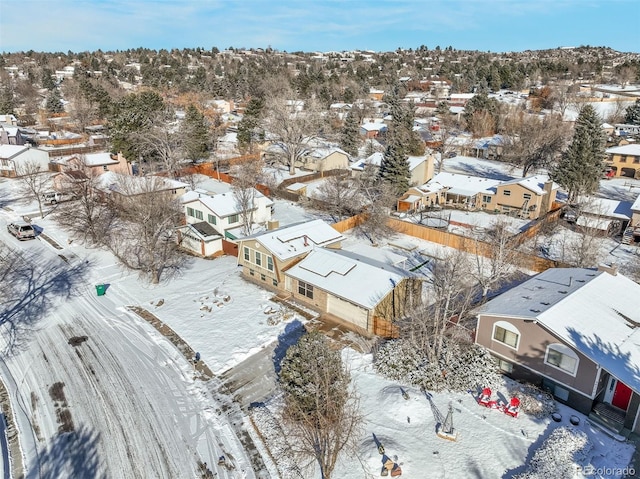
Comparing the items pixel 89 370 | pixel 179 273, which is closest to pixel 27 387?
pixel 89 370

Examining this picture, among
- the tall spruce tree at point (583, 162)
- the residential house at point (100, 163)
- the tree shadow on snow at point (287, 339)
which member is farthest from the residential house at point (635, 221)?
the residential house at point (100, 163)

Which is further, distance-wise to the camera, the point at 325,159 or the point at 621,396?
the point at 325,159

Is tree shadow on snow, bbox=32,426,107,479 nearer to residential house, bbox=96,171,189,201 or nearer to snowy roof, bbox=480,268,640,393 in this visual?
snowy roof, bbox=480,268,640,393

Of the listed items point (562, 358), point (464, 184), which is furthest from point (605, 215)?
point (562, 358)

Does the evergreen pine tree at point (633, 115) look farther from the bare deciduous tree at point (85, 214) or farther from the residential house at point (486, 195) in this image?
the bare deciduous tree at point (85, 214)

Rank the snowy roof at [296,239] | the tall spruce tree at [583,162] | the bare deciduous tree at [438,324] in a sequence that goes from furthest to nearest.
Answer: the tall spruce tree at [583,162]
the snowy roof at [296,239]
the bare deciduous tree at [438,324]

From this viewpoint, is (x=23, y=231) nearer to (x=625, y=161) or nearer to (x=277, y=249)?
(x=277, y=249)

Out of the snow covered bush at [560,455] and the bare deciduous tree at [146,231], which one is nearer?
the snow covered bush at [560,455]
